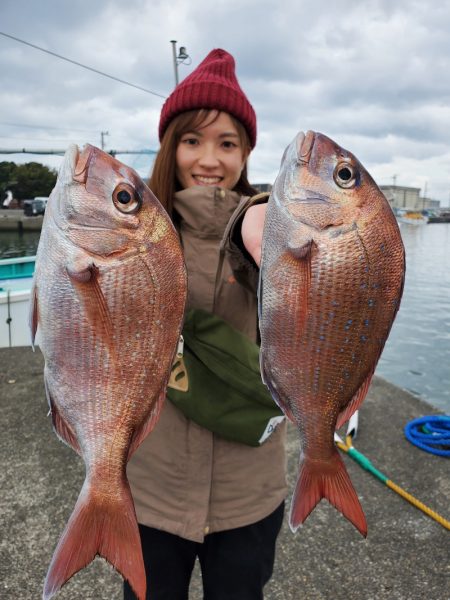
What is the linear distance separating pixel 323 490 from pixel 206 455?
2.25 feet

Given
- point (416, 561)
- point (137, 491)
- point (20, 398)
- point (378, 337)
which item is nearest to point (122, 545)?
point (137, 491)

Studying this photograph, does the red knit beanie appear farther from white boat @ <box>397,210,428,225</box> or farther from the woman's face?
white boat @ <box>397,210,428,225</box>

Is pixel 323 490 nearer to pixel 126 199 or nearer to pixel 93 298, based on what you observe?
pixel 93 298

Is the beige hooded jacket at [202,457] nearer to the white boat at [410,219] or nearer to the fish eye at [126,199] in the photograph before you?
the fish eye at [126,199]

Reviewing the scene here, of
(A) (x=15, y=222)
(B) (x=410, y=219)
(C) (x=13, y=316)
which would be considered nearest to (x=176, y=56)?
(C) (x=13, y=316)

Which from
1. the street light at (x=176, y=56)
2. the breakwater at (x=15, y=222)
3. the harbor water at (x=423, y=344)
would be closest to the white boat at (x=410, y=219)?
the harbor water at (x=423, y=344)

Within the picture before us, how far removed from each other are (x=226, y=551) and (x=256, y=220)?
1.35m

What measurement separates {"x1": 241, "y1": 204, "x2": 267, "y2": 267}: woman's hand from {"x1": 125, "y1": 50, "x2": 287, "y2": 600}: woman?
0.22 m

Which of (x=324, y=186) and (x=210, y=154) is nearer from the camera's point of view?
(x=324, y=186)

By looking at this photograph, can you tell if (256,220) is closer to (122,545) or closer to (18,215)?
(122,545)

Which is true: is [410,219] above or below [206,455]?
below

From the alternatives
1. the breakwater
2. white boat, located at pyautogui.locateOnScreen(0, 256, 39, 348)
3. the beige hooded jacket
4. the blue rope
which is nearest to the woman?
the beige hooded jacket

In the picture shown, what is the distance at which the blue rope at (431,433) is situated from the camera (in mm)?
4289

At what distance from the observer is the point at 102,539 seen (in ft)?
3.83
